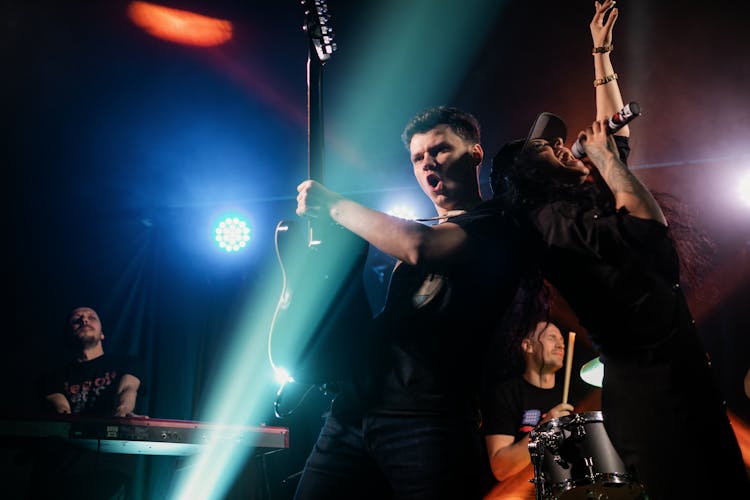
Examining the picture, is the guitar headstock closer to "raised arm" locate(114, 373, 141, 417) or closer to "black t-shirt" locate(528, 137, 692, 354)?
"black t-shirt" locate(528, 137, 692, 354)

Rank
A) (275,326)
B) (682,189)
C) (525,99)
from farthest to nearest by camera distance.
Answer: (682,189)
(525,99)
(275,326)

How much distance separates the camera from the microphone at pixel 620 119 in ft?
6.86

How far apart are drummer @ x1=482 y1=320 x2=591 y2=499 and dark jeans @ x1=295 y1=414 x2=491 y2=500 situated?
6.07 ft

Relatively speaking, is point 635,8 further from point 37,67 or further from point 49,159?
point 49,159

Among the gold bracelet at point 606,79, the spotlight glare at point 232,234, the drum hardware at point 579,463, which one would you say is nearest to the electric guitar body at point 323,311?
the drum hardware at point 579,463

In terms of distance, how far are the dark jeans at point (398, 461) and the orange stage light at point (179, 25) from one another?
3632 mm

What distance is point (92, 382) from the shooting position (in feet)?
16.2

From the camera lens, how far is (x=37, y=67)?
4.68m

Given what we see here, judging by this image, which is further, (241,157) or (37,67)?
(241,157)

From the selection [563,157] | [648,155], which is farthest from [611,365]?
[648,155]

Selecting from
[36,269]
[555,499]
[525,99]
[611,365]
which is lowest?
[555,499]

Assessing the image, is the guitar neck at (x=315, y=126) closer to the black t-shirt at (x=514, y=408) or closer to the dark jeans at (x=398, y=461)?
the dark jeans at (x=398, y=461)

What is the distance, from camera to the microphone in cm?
209

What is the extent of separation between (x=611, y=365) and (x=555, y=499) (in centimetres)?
99
